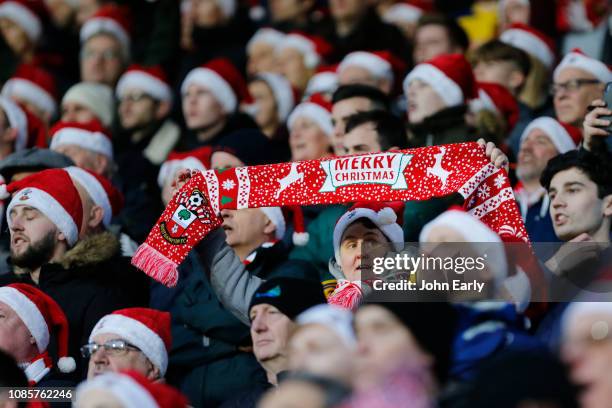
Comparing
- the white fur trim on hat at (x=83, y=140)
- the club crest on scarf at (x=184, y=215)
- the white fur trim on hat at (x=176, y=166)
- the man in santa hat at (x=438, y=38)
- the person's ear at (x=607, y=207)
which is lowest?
the person's ear at (x=607, y=207)

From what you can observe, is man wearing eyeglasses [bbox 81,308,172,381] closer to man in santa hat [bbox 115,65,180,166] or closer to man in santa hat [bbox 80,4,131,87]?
man in santa hat [bbox 115,65,180,166]

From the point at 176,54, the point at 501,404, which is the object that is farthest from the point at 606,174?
the point at 176,54

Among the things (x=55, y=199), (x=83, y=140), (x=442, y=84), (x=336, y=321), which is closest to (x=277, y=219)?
(x=55, y=199)

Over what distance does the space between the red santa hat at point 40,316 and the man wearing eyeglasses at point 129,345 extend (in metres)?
0.16

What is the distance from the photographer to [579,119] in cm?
884

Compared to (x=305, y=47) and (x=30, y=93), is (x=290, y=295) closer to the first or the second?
(x=305, y=47)

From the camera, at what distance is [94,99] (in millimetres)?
11227

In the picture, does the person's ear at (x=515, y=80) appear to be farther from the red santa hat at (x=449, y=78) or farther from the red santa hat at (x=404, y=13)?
the red santa hat at (x=404, y=13)

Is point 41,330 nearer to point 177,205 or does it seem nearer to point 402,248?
point 177,205

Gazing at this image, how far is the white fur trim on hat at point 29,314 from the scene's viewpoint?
7352 mm

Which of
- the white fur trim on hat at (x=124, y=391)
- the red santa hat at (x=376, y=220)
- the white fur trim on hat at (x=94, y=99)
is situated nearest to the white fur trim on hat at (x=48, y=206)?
the red santa hat at (x=376, y=220)

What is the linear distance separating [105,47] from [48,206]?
412cm

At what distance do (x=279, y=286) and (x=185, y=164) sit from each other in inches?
96.9

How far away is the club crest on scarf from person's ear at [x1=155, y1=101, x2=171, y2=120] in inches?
162
